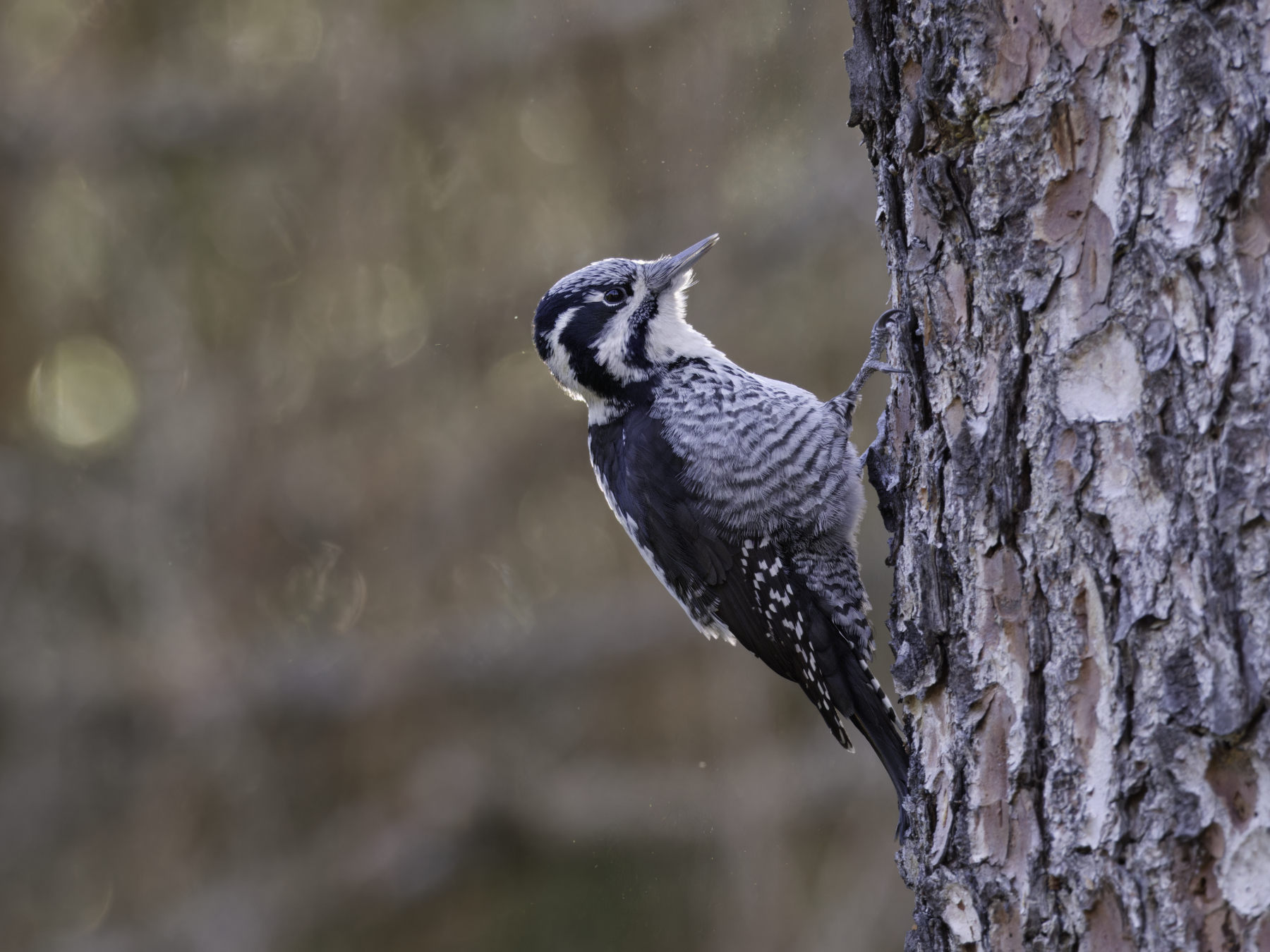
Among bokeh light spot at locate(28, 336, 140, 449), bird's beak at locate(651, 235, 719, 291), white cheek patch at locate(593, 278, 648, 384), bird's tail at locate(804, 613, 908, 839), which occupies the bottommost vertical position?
bird's tail at locate(804, 613, 908, 839)

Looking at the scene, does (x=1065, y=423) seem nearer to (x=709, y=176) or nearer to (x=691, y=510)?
(x=691, y=510)

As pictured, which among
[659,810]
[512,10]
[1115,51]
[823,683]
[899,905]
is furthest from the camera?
[659,810]

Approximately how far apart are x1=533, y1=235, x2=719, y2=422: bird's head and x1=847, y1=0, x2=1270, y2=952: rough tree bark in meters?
1.20

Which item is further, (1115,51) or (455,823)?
(455,823)

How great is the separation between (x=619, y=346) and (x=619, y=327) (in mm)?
52

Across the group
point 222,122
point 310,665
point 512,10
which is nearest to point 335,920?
point 310,665

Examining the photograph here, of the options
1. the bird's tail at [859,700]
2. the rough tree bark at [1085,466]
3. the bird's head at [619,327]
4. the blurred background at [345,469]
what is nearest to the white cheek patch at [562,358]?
the bird's head at [619,327]

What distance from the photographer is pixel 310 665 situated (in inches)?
207

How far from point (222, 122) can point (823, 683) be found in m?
4.12

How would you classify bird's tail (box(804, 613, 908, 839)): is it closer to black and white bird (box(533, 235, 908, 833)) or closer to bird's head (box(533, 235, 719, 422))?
black and white bird (box(533, 235, 908, 833))

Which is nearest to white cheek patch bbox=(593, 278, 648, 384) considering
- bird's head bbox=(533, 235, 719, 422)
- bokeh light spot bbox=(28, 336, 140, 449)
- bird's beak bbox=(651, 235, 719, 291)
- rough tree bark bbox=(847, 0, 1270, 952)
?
bird's head bbox=(533, 235, 719, 422)

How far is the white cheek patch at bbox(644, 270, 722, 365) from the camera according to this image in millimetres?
2797

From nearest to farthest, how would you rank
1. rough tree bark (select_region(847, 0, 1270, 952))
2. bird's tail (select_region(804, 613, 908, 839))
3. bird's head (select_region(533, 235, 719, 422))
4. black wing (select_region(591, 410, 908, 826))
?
rough tree bark (select_region(847, 0, 1270, 952)) → bird's tail (select_region(804, 613, 908, 839)) → black wing (select_region(591, 410, 908, 826)) → bird's head (select_region(533, 235, 719, 422))

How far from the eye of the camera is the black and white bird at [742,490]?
2551mm
